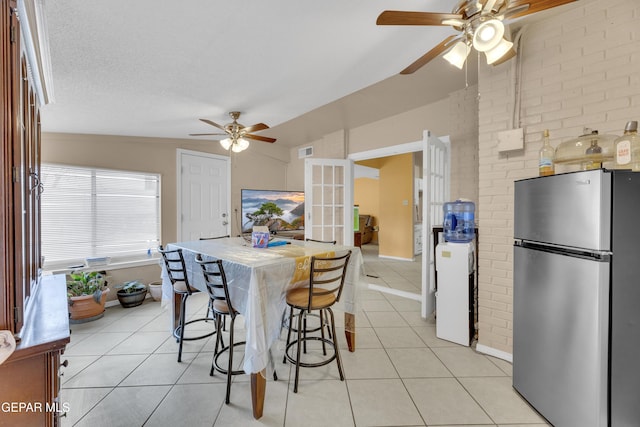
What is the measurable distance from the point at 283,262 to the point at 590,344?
5.80 feet

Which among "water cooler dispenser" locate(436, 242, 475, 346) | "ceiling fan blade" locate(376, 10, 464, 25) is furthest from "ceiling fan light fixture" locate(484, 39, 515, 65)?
"water cooler dispenser" locate(436, 242, 475, 346)

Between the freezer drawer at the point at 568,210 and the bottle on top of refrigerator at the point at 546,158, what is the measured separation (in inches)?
7.7

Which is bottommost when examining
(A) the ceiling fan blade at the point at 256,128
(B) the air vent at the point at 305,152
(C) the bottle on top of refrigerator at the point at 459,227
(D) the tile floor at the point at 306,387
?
(D) the tile floor at the point at 306,387

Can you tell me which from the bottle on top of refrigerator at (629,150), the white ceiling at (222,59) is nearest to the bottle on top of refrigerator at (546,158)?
the bottle on top of refrigerator at (629,150)

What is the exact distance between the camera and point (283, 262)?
1.91 meters

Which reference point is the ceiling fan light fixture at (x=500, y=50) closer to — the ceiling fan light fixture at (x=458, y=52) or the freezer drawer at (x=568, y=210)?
the ceiling fan light fixture at (x=458, y=52)

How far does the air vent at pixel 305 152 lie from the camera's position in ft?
18.4

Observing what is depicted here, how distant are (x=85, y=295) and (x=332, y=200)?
3.55m

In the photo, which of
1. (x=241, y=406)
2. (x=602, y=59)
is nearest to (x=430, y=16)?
(x=602, y=59)

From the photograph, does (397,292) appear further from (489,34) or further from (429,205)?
(489,34)

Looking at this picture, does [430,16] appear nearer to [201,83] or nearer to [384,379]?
[201,83]

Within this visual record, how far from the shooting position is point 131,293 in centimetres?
358

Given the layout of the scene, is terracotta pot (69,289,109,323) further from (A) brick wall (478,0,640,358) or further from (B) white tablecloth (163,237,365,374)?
(A) brick wall (478,0,640,358)

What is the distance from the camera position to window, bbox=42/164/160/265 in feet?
10.9
